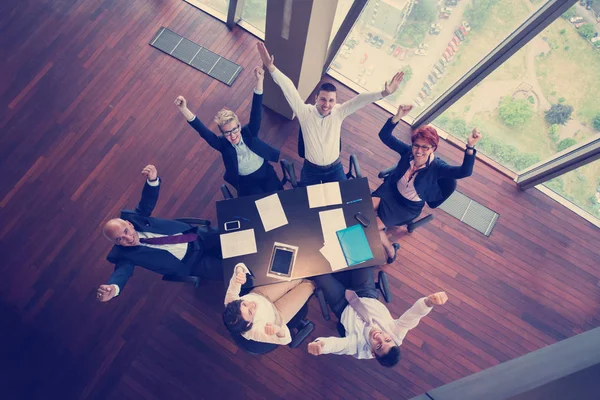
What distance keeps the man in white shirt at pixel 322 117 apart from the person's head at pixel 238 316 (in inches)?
53.6

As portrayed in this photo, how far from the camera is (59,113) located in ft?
13.3

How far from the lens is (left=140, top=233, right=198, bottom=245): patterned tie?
261 centimetres

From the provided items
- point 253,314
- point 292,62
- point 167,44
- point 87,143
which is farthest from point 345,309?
point 167,44

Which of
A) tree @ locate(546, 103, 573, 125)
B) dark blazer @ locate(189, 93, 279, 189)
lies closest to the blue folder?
dark blazer @ locate(189, 93, 279, 189)

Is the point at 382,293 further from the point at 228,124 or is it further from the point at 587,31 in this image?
the point at 587,31

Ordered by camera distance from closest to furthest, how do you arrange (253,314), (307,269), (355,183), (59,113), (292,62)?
(253,314), (307,269), (355,183), (292,62), (59,113)

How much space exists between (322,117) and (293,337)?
5.87 ft

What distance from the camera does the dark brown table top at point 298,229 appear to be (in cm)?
259

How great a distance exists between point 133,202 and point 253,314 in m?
2.16

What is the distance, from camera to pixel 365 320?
2.52 metres

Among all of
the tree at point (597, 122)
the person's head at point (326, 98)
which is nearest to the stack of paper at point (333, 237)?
the person's head at point (326, 98)

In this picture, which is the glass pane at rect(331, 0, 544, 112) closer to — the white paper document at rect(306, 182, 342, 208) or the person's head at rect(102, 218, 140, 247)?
the white paper document at rect(306, 182, 342, 208)

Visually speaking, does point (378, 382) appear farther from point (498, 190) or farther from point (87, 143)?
point (87, 143)

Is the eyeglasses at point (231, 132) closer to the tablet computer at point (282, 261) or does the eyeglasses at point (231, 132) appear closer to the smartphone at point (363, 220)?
the tablet computer at point (282, 261)
